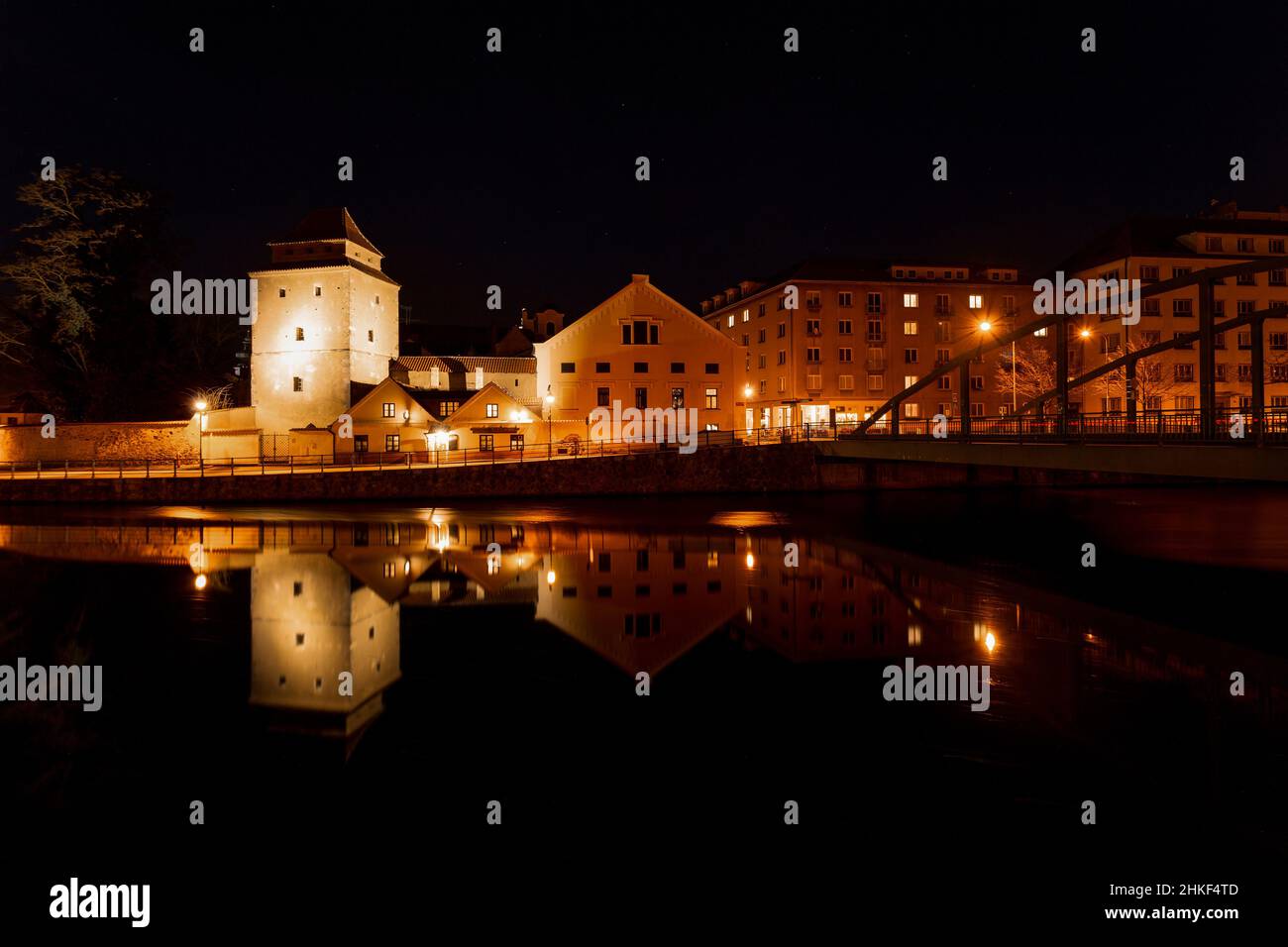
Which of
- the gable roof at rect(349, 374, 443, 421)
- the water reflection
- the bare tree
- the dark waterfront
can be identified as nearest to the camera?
the dark waterfront

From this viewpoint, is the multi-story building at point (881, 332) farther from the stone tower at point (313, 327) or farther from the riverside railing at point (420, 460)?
the stone tower at point (313, 327)

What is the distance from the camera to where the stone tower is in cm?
5959

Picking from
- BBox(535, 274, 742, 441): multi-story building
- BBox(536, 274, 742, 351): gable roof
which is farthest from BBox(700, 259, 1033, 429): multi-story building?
BBox(536, 274, 742, 351): gable roof

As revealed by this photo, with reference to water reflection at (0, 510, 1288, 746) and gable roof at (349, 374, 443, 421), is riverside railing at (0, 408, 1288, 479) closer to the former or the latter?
gable roof at (349, 374, 443, 421)

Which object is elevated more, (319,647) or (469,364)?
(469,364)

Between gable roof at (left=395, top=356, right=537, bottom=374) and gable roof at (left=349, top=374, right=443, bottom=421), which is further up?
gable roof at (left=395, top=356, right=537, bottom=374)

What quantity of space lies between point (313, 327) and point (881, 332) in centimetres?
4322

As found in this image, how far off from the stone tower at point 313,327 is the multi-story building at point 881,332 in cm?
2932

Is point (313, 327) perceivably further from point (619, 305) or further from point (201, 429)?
point (619, 305)

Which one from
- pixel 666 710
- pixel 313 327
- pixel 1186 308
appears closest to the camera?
pixel 666 710

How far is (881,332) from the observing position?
213 feet

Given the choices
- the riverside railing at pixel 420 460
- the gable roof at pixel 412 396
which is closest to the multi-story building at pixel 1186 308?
the riverside railing at pixel 420 460

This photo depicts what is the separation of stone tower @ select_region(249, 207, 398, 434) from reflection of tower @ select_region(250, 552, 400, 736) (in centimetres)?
4009

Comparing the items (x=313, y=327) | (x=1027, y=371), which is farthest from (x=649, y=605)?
(x=1027, y=371)
